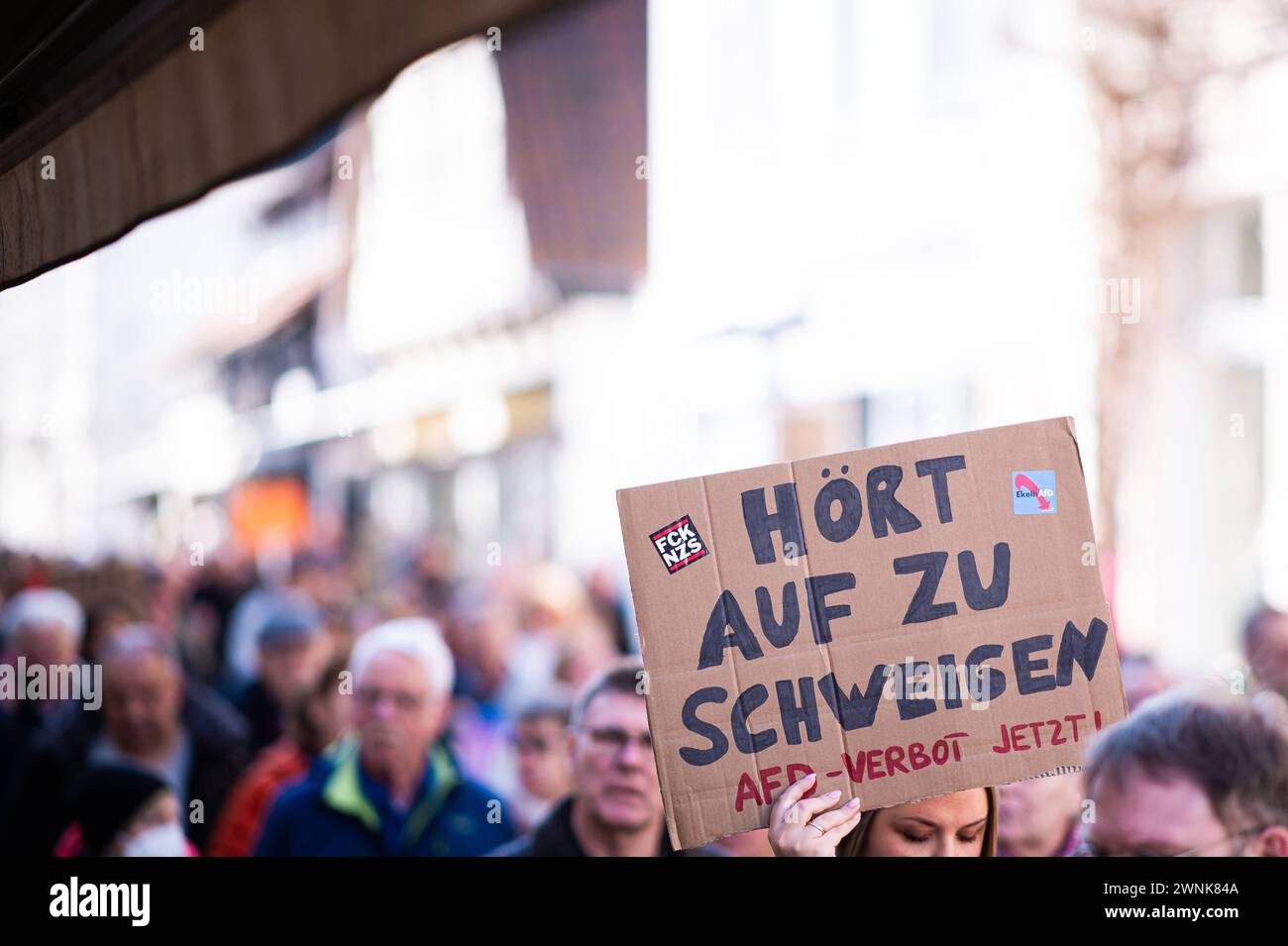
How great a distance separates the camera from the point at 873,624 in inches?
113

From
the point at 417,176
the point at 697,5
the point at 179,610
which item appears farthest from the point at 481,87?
the point at 179,610

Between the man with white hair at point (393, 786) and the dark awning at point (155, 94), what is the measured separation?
1.87m

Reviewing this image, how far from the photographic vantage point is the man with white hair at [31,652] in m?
6.11

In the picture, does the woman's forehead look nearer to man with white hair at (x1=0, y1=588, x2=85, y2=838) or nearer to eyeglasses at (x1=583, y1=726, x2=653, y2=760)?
eyeglasses at (x1=583, y1=726, x2=653, y2=760)

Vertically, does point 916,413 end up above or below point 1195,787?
above

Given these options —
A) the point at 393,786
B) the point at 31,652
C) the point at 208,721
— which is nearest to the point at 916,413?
the point at 31,652

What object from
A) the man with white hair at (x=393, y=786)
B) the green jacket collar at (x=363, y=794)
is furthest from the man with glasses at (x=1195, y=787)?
the green jacket collar at (x=363, y=794)

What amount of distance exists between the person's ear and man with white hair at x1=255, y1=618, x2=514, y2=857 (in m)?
2.41

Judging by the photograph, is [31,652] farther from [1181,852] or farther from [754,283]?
[754,283]

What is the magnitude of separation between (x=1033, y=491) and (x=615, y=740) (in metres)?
1.43

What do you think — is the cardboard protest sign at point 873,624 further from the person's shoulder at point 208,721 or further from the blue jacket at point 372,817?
the person's shoulder at point 208,721

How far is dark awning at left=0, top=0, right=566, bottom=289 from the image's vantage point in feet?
9.71
